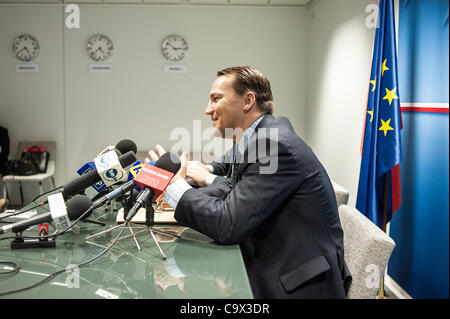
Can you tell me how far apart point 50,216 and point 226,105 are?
83 centimetres

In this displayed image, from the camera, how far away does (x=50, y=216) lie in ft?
4.43

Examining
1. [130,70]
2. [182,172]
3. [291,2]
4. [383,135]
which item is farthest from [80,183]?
[291,2]

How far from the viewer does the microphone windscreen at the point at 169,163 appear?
1471 mm

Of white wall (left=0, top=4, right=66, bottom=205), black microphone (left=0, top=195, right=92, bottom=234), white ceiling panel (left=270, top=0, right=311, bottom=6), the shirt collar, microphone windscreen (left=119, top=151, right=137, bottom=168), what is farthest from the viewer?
white wall (left=0, top=4, right=66, bottom=205)

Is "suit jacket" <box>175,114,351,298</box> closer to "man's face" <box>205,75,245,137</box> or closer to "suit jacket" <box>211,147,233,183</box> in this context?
"man's face" <box>205,75,245,137</box>

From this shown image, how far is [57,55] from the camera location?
18.5 feet

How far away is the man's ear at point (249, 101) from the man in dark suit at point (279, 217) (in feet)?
0.74

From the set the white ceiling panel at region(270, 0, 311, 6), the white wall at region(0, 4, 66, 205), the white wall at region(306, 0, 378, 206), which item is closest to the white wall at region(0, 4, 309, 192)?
the white wall at region(0, 4, 66, 205)

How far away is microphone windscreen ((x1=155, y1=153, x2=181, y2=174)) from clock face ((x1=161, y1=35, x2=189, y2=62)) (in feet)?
14.5

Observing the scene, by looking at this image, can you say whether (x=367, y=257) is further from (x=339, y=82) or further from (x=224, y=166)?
(x=339, y=82)

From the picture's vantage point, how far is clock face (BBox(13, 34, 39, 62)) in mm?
5598
